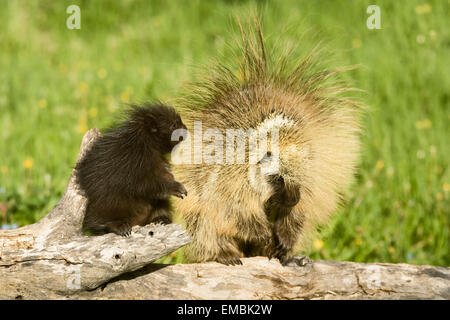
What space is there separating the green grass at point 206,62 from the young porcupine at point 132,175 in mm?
646

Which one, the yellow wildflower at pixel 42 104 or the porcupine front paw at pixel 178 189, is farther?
the yellow wildflower at pixel 42 104

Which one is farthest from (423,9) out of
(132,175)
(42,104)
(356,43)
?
(132,175)

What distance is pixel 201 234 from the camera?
4125mm

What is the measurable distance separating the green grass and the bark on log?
1365 millimetres

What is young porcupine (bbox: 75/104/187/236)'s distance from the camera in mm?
3793

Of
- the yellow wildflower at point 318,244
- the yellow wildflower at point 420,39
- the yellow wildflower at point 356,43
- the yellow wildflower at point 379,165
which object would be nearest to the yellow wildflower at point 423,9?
the yellow wildflower at point 420,39

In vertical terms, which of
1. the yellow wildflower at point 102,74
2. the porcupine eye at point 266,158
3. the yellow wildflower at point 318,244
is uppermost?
the yellow wildflower at point 102,74

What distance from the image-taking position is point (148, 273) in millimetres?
A: 3895

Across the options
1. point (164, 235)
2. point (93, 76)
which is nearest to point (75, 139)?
point (93, 76)

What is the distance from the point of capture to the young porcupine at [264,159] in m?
3.77

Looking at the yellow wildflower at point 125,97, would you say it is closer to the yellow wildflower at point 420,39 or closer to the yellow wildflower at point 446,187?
the yellow wildflower at point 446,187

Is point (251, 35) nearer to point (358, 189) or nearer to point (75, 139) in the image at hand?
point (358, 189)

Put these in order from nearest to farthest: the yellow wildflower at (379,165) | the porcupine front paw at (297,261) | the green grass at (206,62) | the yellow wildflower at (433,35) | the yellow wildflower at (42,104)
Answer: the porcupine front paw at (297,261) → the green grass at (206,62) → the yellow wildflower at (379,165) → the yellow wildflower at (42,104) → the yellow wildflower at (433,35)

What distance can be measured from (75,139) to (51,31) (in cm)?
402
